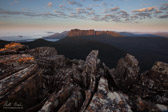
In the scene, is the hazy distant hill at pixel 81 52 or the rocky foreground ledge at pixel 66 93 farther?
the hazy distant hill at pixel 81 52

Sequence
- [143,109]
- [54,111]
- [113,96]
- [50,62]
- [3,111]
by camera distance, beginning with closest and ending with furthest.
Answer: [3,111]
[54,111]
[113,96]
[143,109]
[50,62]

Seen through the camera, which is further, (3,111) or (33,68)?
(33,68)

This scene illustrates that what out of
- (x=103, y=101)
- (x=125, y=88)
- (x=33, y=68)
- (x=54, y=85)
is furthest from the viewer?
(x=125, y=88)

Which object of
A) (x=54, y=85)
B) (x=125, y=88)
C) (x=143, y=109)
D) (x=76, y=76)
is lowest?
(x=125, y=88)

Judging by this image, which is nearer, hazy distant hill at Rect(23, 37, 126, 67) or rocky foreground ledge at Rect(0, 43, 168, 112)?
rocky foreground ledge at Rect(0, 43, 168, 112)

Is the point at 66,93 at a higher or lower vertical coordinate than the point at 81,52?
higher

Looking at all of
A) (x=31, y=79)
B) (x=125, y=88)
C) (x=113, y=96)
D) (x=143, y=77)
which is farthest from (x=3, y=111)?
(x=143, y=77)

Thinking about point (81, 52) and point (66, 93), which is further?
point (81, 52)

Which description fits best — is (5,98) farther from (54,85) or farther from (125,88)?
(125,88)

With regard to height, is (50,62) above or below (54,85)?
above

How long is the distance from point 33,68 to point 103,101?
539 cm

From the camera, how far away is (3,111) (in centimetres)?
386

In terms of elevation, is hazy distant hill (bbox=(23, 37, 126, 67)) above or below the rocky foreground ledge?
below

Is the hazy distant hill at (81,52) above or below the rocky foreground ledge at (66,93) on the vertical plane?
below
